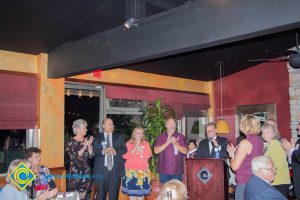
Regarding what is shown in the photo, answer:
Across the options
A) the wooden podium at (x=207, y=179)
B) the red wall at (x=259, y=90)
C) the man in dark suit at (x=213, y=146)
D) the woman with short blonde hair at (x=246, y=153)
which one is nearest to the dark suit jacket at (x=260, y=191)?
the woman with short blonde hair at (x=246, y=153)

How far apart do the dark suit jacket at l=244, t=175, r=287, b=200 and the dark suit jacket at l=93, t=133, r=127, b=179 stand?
239 centimetres

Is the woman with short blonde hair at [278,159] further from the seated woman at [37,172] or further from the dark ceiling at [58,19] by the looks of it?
the seated woman at [37,172]

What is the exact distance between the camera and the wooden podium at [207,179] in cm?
393

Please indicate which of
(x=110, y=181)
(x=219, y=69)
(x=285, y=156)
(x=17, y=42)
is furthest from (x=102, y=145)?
(x=219, y=69)

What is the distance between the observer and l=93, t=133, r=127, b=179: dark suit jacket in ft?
14.5

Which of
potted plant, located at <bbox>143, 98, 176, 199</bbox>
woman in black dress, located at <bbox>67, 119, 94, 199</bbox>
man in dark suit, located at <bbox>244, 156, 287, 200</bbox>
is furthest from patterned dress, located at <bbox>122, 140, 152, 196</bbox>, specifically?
man in dark suit, located at <bbox>244, 156, 287, 200</bbox>

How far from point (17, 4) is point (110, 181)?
2.65m

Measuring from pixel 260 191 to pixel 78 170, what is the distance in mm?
2470

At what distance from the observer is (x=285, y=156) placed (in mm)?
3371

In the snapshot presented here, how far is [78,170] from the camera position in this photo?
4039mm

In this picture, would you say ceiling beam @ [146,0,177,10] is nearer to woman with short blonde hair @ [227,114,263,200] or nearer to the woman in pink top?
woman with short blonde hair @ [227,114,263,200]

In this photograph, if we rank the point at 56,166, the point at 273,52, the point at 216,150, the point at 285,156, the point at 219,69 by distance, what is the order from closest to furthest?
1. the point at 285,156
2. the point at 216,150
3. the point at 56,166
4. the point at 273,52
5. the point at 219,69

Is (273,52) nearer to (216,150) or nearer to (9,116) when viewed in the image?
(216,150)

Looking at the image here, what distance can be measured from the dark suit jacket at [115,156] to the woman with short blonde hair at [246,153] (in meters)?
1.88
